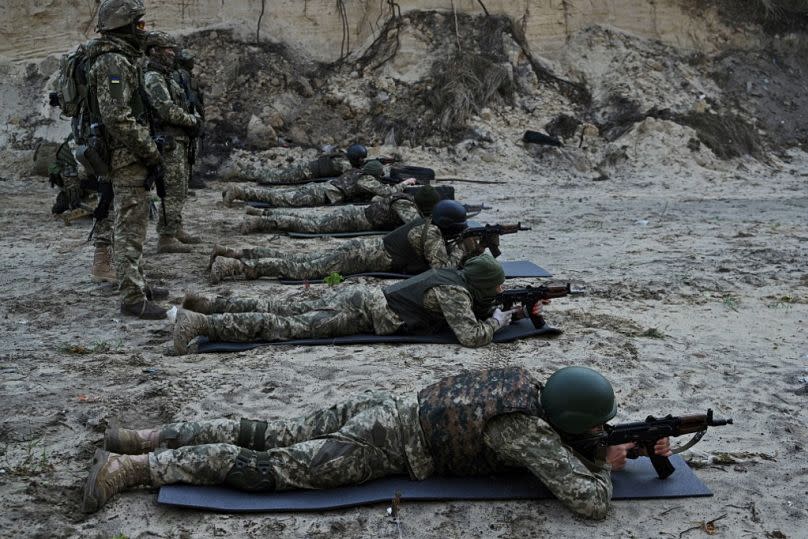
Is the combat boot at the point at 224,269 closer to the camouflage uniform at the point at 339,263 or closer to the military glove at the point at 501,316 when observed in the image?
the camouflage uniform at the point at 339,263

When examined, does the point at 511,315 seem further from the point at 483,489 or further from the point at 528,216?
the point at 528,216

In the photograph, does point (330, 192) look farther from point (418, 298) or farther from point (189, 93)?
point (418, 298)

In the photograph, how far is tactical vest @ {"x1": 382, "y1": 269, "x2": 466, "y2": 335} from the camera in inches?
208

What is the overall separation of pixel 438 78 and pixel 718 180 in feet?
17.3

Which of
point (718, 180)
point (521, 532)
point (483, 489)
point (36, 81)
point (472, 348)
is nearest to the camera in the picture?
point (521, 532)

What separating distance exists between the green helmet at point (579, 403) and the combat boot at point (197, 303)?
2874 millimetres

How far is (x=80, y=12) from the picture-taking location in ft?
48.9

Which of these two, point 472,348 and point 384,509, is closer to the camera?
point 384,509

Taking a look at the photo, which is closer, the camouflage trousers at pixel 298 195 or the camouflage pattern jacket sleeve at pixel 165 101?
the camouflage pattern jacket sleeve at pixel 165 101

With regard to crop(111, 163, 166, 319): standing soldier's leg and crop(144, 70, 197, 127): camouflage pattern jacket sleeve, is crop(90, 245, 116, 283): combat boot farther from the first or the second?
crop(144, 70, 197, 127): camouflage pattern jacket sleeve

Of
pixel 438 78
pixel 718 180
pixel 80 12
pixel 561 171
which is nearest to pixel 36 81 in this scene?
pixel 80 12

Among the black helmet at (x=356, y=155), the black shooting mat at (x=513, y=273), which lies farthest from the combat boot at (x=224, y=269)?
the black helmet at (x=356, y=155)

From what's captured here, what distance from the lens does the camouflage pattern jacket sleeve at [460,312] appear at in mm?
5254

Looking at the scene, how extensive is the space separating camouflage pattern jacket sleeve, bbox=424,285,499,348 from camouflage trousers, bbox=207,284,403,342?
0.34 metres
